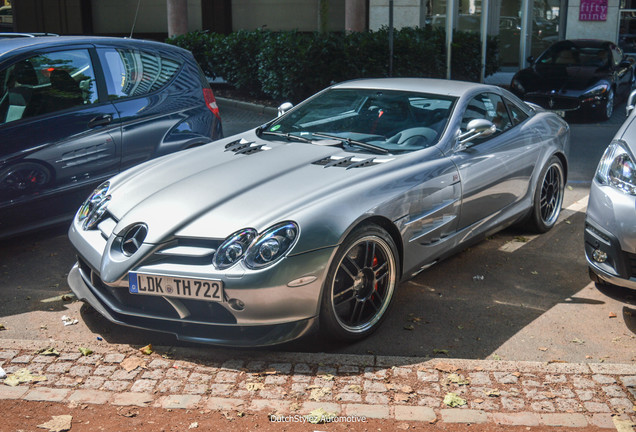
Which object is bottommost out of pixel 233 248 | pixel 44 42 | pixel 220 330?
pixel 220 330

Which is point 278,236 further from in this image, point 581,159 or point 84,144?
point 581,159

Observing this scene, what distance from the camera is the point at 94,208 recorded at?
491 centimetres

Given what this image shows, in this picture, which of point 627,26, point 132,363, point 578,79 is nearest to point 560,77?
point 578,79

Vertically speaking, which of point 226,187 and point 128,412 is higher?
point 226,187

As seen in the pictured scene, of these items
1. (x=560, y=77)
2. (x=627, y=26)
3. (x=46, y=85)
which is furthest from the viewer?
(x=627, y=26)

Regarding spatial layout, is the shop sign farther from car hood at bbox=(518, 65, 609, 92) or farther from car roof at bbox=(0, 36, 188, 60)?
car roof at bbox=(0, 36, 188, 60)

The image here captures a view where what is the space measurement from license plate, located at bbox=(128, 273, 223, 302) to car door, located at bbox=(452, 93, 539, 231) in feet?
6.78

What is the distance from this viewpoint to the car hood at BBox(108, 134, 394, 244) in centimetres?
424

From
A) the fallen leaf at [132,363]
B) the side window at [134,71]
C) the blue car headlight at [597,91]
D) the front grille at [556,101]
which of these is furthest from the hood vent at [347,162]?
the blue car headlight at [597,91]

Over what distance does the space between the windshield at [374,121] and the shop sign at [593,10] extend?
15.1 m

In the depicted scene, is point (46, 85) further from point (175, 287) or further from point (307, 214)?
point (307, 214)

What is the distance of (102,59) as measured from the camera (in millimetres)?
6605

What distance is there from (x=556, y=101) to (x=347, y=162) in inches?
352

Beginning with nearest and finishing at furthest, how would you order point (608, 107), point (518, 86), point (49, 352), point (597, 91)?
point (49, 352), point (597, 91), point (608, 107), point (518, 86)
